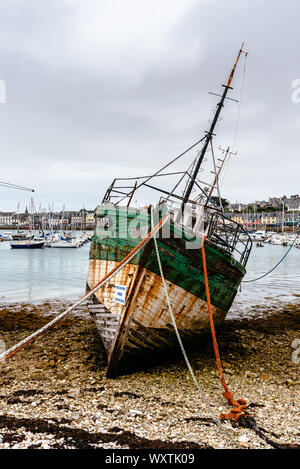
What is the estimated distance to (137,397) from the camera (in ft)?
19.9

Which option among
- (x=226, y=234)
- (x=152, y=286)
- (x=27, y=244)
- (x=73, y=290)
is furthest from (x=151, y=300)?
(x=27, y=244)

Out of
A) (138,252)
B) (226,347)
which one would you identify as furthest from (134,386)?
(226,347)

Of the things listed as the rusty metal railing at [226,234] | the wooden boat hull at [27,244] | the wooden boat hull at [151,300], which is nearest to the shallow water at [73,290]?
the rusty metal railing at [226,234]


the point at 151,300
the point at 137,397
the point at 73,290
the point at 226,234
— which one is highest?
the point at 226,234

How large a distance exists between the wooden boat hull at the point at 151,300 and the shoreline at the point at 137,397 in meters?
0.76

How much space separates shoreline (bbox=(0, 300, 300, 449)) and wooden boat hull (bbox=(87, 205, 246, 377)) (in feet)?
2.48

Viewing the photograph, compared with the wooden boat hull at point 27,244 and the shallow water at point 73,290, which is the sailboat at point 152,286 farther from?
the wooden boat hull at point 27,244

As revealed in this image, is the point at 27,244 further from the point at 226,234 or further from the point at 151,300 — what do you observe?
the point at 151,300

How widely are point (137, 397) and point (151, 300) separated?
189 cm

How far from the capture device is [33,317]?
12.6m

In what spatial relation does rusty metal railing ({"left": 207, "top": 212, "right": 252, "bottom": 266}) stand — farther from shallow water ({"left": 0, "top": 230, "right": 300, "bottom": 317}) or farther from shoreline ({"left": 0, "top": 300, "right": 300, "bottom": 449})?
shallow water ({"left": 0, "top": 230, "right": 300, "bottom": 317})

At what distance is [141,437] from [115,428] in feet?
1.54

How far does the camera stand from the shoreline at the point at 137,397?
475 centimetres

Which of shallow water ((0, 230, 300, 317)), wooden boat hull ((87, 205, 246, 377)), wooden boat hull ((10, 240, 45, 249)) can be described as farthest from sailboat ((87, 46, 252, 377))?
wooden boat hull ((10, 240, 45, 249))
